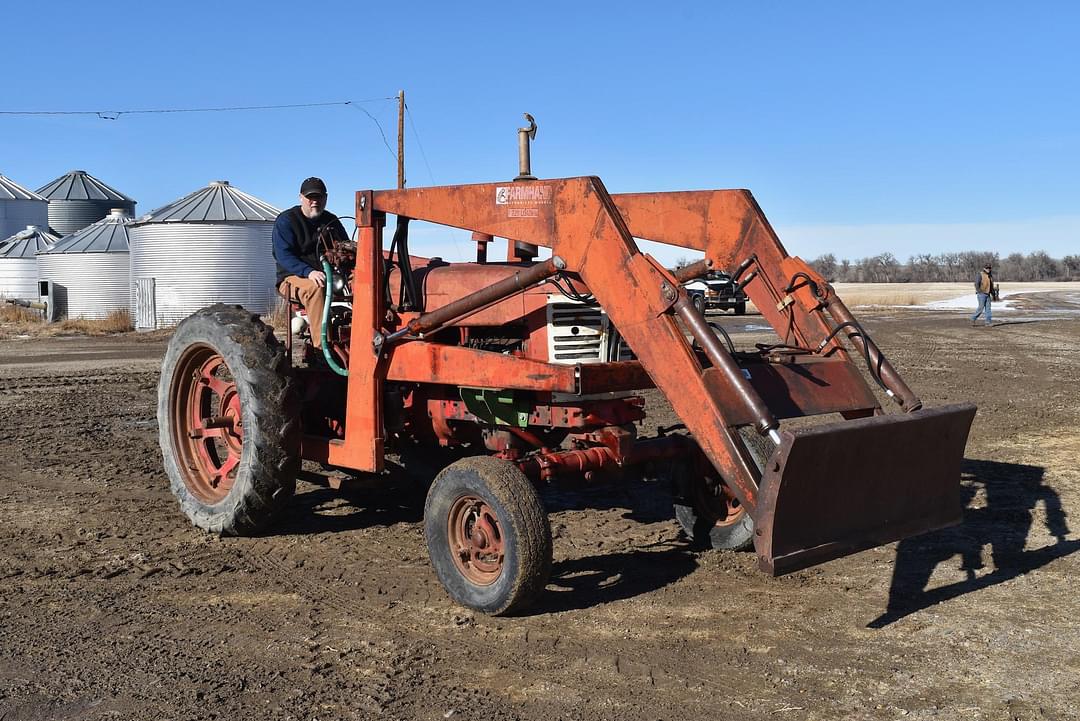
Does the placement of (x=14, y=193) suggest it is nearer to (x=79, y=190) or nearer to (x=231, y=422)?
(x=79, y=190)

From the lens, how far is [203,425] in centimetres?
680

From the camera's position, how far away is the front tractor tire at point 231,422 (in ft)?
19.7

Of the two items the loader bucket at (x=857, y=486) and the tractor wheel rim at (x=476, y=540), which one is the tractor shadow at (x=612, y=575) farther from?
the loader bucket at (x=857, y=486)

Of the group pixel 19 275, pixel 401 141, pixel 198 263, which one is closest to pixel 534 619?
pixel 401 141

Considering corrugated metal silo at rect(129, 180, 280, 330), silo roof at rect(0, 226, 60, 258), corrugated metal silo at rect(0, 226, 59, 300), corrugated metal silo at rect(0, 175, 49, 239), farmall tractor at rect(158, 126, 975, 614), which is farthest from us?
corrugated metal silo at rect(0, 175, 49, 239)

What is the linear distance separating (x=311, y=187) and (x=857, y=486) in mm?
4059

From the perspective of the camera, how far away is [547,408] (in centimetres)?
548

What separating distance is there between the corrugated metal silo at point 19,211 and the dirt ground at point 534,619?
48477 millimetres

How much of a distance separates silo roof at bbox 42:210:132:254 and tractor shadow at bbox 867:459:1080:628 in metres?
34.5

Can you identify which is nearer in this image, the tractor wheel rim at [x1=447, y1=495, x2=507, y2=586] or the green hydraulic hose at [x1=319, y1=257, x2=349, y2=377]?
the tractor wheel rim at [x1=447, y1=495, x2=507, y2=586]

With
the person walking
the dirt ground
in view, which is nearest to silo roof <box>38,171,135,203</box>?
the person walking

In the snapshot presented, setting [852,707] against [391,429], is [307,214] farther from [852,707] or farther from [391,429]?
[852,707]

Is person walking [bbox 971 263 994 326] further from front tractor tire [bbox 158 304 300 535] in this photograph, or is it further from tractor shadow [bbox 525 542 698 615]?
front tractor tire [bbox 158 304 300 535]

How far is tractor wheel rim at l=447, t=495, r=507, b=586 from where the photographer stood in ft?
16.4
